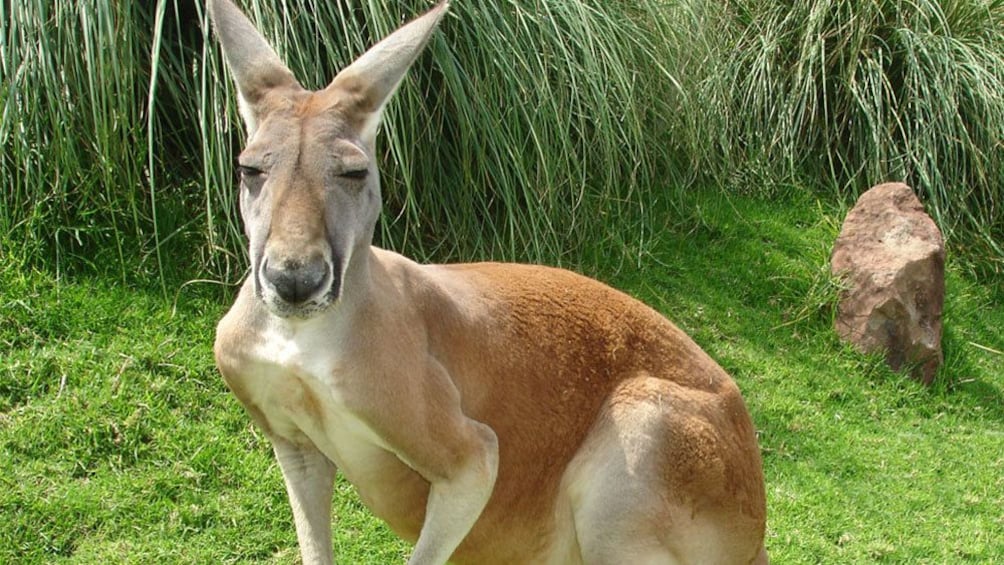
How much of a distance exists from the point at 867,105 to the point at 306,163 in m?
6.22

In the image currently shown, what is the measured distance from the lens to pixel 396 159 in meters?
5.06

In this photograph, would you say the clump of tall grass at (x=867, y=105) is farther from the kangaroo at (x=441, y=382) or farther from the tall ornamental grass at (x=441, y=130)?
the kangaroo at (x=441, y=382)

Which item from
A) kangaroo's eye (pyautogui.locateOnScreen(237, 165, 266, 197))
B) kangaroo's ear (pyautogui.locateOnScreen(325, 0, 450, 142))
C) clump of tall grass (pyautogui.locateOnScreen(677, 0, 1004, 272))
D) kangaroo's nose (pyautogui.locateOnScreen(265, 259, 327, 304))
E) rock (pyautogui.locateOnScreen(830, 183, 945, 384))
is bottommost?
rock (pyautogui.locateOnScreen(830, 183, 945, 384))

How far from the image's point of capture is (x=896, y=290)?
623 centimetres

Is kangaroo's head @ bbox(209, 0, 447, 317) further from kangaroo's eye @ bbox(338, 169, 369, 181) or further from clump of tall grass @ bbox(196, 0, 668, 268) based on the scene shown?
clump of tall grass @ bbox(196, 0, 668, 268)

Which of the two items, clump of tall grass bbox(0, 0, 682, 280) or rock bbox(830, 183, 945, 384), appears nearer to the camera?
clump of tall grass bbox(0, 0, 682, 280)

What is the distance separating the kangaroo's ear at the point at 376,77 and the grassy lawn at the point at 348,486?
2.01 m

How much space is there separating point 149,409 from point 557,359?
1979 millimetres

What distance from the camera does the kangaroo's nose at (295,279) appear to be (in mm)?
2344

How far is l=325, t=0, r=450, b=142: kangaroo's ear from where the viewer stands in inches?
104

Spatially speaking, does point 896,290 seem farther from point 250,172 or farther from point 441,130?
point 250,172

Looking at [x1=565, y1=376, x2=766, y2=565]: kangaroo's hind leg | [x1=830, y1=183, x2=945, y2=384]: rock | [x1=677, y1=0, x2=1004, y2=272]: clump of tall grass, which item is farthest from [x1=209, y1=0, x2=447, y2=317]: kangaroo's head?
[x1=677, y1=0, x2=1004, y2=272]: clump of tall grass

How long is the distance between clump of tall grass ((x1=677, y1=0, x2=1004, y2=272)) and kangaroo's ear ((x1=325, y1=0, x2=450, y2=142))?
5.05 metres

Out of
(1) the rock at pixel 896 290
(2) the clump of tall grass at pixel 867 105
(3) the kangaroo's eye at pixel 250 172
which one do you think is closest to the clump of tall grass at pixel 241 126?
(1) the rock at pixel 896 290
